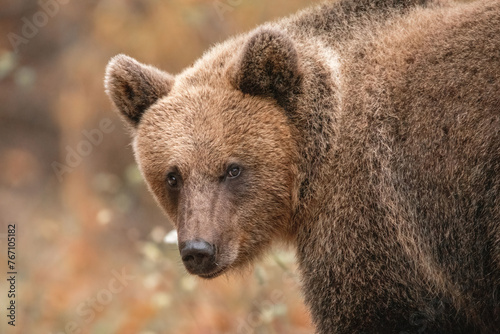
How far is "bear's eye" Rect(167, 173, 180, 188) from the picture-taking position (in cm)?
679

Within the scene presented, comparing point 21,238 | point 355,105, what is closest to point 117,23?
point 21,238

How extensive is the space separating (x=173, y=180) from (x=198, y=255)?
88 centimetres

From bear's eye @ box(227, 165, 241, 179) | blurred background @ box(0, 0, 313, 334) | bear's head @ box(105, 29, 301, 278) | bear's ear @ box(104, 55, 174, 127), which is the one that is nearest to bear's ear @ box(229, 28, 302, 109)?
bear's head @ box(105, 29, 301, 278)

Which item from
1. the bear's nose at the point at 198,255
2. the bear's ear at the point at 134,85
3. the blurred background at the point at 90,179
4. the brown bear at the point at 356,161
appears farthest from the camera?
the blurred background at the point at 90,179

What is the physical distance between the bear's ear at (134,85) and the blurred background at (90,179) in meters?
2.97

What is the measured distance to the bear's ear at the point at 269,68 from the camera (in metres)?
6.51

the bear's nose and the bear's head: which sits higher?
the bear's head

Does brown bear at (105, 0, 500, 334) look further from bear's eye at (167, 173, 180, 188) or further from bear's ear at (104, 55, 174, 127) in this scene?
bear's ear at (104, 55, 174, 127)

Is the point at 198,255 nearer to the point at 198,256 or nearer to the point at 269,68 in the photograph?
the point at 198,256

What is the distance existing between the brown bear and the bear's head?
13 millimetres

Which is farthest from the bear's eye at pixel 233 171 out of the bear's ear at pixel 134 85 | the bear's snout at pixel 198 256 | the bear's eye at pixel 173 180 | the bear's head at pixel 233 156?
the bear's ear at pixel 134 85

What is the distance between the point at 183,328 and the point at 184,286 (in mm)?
2190

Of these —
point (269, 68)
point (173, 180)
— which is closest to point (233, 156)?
point (173, 180)

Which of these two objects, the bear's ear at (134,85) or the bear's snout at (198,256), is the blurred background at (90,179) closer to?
the bear's ear at (134,85)
